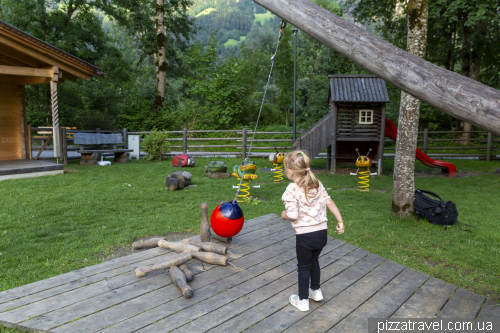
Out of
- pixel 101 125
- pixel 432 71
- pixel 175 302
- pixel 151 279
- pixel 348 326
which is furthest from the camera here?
pixel 101 125

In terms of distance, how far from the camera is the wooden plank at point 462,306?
2.99 meters

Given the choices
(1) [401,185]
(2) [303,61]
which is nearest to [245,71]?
(2) [303,61]

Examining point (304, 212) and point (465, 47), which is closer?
point (304, 212)

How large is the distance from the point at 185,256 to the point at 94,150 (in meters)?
13.1

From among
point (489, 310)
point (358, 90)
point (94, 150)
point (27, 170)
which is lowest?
point (489, 310)

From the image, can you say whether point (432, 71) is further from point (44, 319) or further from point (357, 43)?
point (44, 319)

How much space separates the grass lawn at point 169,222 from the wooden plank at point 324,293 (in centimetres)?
117

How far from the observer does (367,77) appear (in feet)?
48.2

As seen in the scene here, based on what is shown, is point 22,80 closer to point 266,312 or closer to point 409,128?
point 409,128

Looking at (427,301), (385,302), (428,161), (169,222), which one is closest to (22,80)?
(169,222)

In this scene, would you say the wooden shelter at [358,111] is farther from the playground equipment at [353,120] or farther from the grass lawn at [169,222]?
the grass lawn at [169,222]

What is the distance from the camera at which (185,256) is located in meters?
3.87

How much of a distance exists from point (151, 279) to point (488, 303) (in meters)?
3.22

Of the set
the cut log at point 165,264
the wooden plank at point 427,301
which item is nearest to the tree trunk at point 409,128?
the wooden plank at point 427,301
